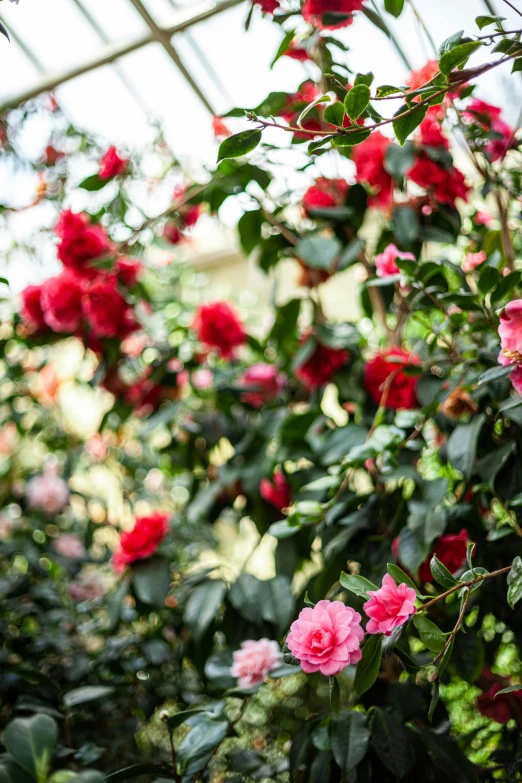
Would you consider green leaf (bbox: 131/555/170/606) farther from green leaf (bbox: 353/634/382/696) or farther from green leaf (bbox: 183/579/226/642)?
green leaf (bbox: 353/634/382/696)

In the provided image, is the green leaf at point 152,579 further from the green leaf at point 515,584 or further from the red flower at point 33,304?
the green leaf at point 515,584

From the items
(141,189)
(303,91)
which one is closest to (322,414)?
(303,91)

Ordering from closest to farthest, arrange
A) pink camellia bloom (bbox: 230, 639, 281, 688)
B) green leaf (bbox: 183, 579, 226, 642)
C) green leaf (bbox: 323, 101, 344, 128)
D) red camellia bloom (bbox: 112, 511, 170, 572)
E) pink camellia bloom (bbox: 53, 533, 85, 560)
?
green leaf (bbox: 323, 101, 344, 128) < pink camellia bloom (bbox: 230, 639, 281, 688) < green leaf (bbox: 183, 579, 226, 642) < red camellia bloom (bbox: 112, 511, 170, 572) < pink camellia bloom (bbox: 53, 533, 85, 560)

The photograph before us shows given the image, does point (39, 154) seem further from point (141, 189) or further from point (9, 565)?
point (9, 565)

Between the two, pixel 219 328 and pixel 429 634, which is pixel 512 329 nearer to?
pixel 429 634

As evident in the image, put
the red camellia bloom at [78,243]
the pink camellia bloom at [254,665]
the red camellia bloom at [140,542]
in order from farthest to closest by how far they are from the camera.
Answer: the red camellia bloom at [78,243] < the red camellia bloom at [140,542] < the pink camellia bloom at [254,665]

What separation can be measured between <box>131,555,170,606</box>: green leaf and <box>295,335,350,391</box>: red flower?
412mm

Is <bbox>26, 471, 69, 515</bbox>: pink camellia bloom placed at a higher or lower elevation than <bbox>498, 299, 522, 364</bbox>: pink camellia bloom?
lower

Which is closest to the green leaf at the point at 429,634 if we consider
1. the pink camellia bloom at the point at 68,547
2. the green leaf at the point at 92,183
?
the green leaf at the point at 92,183

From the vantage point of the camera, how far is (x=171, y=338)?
1.56 meters

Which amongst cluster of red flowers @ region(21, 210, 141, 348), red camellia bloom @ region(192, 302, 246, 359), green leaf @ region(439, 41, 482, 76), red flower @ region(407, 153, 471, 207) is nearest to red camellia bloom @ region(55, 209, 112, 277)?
cluster of red flowers @ region(21, 210, 141, 348)

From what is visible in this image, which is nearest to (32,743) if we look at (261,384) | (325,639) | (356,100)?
(325,639)

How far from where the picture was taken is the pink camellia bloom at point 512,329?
1.94ft

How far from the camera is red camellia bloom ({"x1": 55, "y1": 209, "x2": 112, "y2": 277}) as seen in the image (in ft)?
4.03
